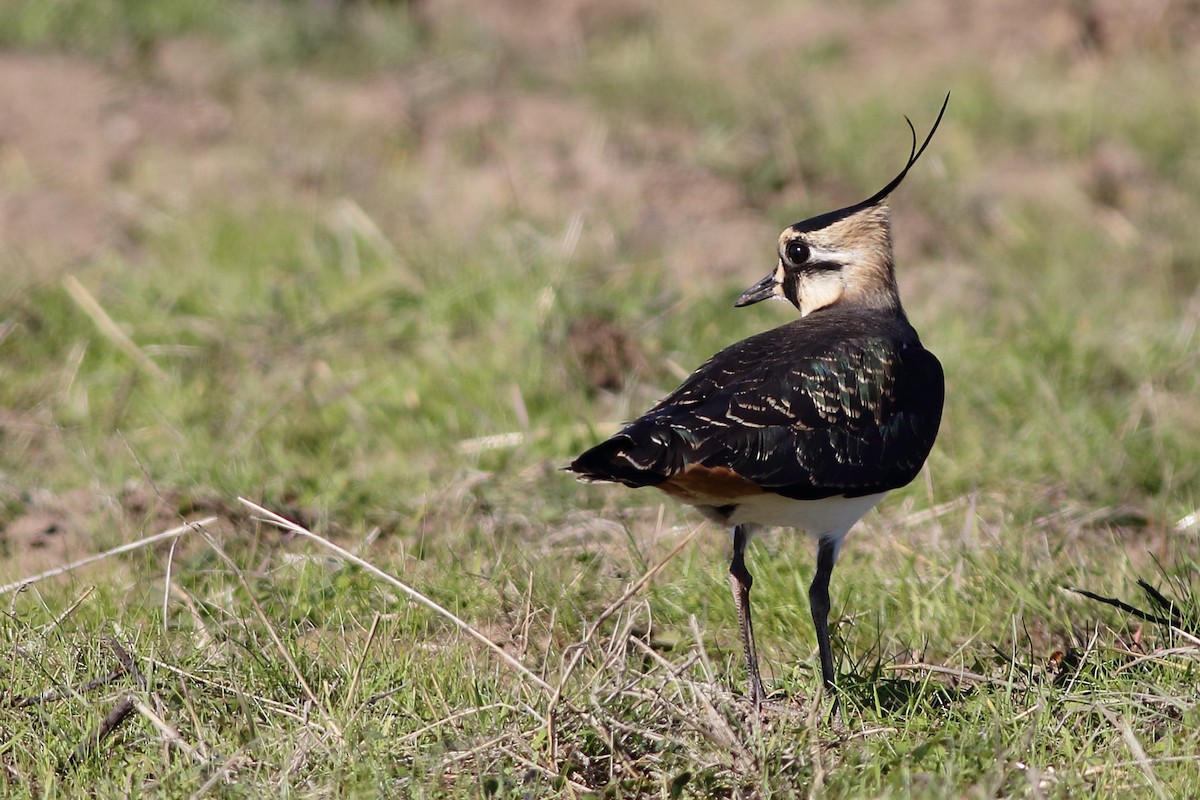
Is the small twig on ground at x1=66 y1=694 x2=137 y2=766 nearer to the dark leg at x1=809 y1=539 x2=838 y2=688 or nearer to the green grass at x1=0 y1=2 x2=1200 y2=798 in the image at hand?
the green grass at x1=0 y1=2 x2=1200 y2=798

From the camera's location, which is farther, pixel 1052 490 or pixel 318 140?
pixel 318 140

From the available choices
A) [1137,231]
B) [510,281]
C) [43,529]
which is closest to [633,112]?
[510,281]

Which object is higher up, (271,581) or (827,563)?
(827,563)

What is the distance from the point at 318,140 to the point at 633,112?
175 centimetres

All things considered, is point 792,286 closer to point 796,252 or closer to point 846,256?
point 796,252

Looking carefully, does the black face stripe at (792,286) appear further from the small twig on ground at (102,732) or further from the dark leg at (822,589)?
the small twig on ground at (102,732)

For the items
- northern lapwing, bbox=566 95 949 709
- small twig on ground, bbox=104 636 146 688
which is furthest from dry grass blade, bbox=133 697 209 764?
northern lapwing, bbox=566 95 949 709

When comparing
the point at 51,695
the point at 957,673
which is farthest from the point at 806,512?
→ the point at 51,695

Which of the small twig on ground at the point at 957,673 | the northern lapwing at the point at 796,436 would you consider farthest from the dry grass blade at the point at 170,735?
the small twig on ground at the point at 957,673

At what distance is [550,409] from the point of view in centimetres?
595

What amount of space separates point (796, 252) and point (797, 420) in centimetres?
96

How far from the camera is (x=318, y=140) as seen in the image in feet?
26.3

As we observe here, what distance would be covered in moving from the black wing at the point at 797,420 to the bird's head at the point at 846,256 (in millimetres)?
318

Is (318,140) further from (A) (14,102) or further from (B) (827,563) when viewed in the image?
(B) (827,563)
